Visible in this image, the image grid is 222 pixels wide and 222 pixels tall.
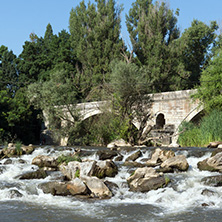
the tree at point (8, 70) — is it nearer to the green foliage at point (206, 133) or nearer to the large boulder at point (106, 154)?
the green foliage at point (206, 133)

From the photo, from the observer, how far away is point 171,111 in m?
22.0

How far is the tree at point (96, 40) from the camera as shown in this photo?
Answer: 3130 centimetres

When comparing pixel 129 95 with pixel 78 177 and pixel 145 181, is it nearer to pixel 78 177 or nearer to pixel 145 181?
pixel 78 177

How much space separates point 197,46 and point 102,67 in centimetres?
1004

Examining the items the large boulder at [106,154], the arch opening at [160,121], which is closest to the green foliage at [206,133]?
the arch opening at [160,121]

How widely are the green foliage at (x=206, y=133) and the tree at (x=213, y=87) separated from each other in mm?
758

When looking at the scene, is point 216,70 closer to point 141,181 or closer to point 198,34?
point 141,181

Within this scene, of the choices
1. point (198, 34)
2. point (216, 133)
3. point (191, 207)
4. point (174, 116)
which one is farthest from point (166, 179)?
point (198, 34)

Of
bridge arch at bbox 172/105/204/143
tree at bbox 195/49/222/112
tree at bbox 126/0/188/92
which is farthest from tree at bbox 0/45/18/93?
tree at bbox 195/49/222/112

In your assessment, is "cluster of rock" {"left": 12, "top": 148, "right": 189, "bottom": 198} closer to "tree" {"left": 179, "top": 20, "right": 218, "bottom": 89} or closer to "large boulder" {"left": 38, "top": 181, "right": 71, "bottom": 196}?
"large boulder" {"left": 38, "top": 181, "right": 71, "bottom": 196}

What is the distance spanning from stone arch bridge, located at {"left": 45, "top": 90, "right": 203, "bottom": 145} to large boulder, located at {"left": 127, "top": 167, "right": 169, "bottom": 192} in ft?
33.6

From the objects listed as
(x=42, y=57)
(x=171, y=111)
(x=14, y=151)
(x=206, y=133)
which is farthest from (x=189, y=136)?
(x=42, y=57)

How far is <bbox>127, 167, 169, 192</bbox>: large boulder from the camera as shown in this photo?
9422 mm

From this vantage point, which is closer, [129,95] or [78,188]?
[78,188]
